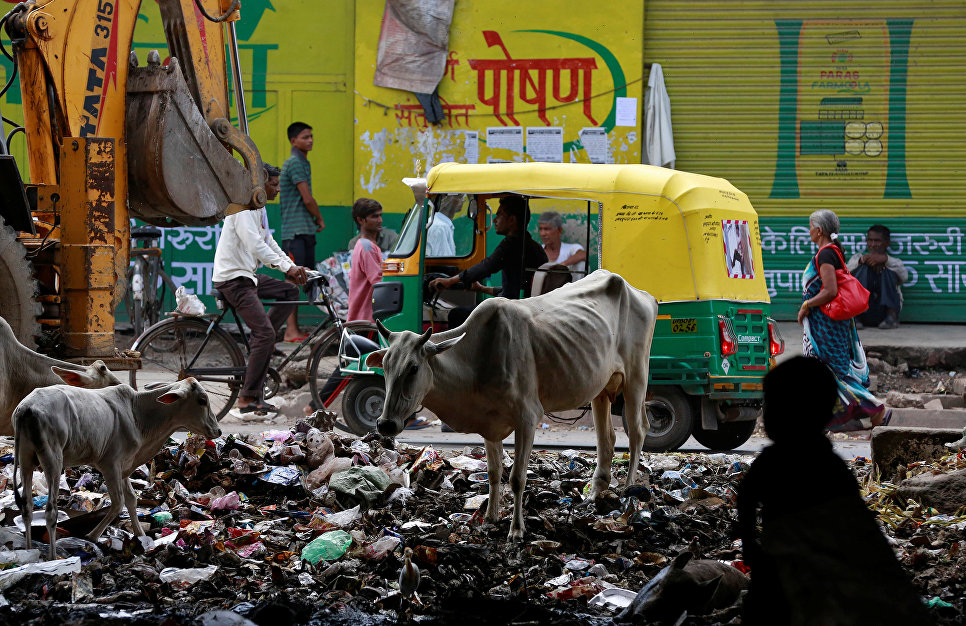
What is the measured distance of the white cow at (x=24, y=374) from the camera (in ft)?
18.2

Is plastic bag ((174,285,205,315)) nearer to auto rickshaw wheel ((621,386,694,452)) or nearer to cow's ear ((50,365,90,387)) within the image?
cow's ear ((50,365,90,387))

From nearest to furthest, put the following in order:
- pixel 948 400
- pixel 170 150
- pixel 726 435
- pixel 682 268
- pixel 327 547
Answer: pixel 327 547, pixel 170 150, pixel 682 268, pixel 726 435, pixel 948 400

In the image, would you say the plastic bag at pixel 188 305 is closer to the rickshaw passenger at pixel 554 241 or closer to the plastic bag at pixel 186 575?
the rickshaw passenger at pixel 554 241

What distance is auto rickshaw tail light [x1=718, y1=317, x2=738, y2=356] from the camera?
27.3 ft

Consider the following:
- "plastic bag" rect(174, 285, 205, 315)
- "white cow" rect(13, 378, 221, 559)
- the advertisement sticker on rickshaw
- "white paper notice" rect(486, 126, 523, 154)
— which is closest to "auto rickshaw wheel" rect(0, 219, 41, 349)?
"white cow" rect(13, 378, 221, 559)

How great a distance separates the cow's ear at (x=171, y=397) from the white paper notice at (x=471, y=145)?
984 cm

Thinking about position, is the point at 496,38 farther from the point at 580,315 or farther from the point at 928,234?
the point at 580,315

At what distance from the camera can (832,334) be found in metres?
9.48

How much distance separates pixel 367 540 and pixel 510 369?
4.07 ft

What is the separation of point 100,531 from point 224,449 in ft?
6.63

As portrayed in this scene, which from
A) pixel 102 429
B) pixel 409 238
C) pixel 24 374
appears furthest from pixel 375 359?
pixel 409 238

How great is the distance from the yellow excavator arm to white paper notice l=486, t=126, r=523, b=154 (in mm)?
7798

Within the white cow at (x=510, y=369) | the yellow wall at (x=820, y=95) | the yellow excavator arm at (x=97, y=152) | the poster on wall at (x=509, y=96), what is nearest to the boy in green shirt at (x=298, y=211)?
the poster on wall at (x=509, y=96)

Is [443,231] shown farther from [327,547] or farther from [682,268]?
[327,547]
